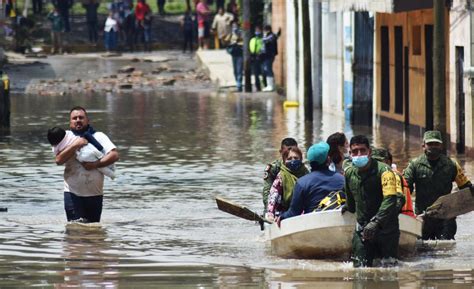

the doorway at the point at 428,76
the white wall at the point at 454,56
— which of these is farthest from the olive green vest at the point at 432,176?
the doorway at the point at 428,76

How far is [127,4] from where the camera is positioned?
62688 millimetres

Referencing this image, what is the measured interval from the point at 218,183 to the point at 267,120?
13597 mm

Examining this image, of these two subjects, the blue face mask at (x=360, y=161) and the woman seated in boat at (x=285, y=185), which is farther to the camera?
the woman seated in boat at (x=285, y=185)

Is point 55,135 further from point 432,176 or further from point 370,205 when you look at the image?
point 370,205

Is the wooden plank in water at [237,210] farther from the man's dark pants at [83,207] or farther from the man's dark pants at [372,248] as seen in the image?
the man's dark pants at [372,248]

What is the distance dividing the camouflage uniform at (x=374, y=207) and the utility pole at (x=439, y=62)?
955cm

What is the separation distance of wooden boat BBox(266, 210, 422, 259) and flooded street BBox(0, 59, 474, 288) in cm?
13

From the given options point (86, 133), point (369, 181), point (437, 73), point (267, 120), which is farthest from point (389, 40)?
point (369, 181)

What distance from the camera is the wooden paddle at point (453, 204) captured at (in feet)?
52.1

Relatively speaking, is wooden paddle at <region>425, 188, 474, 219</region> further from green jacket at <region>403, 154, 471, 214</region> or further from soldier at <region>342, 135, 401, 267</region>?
soldier at <region>342, 135, 401, 267</region>

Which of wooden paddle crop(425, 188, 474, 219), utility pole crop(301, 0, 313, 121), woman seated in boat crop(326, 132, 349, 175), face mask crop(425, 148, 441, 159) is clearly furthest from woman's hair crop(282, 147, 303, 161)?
utility pole crop(301, 0, 313, 121)

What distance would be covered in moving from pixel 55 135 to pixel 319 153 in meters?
3.44

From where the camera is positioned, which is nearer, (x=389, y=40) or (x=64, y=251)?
(x=64, y=251)

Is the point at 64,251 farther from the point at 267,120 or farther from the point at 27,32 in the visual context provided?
the point at 27,32
